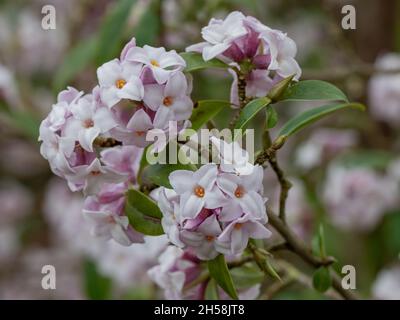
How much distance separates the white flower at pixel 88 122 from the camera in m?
0.72

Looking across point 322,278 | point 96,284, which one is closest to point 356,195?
point 96,284

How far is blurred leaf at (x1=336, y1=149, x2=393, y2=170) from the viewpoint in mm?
1530

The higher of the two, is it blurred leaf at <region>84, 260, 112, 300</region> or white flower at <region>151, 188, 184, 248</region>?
blurred leaf at <region>84, 260, 112, 300</region>

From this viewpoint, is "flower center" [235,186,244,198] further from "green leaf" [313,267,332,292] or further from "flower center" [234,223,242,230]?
"green leaf" [313,267,332,292]

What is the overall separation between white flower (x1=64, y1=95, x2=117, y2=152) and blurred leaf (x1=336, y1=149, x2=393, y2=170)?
0.88 meters

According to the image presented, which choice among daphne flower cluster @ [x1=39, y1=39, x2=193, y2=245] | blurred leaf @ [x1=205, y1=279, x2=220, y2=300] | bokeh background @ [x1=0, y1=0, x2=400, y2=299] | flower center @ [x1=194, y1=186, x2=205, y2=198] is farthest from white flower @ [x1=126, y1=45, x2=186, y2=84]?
bokeh background @ [x1=0, y1=0, x2=400, y2=299]

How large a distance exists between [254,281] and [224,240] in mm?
192

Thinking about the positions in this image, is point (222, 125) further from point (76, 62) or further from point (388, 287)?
point (388, 287)

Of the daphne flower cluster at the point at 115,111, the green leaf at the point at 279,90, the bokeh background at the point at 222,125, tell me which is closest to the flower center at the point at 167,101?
the daphne flower cluster at the point at 115,111

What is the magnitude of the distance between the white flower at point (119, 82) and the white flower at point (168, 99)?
0.04 ft

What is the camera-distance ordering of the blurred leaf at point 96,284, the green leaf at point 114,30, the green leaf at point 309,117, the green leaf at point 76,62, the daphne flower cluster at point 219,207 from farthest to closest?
the blurred leaf at point 96,284
the green leaf at point 76,62
the green leaf at point 114,30
the green leaf at point 309,117
the daphne flower cluster at point 219,207

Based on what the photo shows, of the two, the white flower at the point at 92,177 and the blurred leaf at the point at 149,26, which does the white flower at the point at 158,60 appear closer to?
the white flower at the point at 92,177

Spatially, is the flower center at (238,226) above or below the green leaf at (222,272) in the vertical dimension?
above

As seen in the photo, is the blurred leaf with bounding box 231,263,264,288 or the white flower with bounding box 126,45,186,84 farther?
the blurred leaf with bounding box 231,263,264,288
